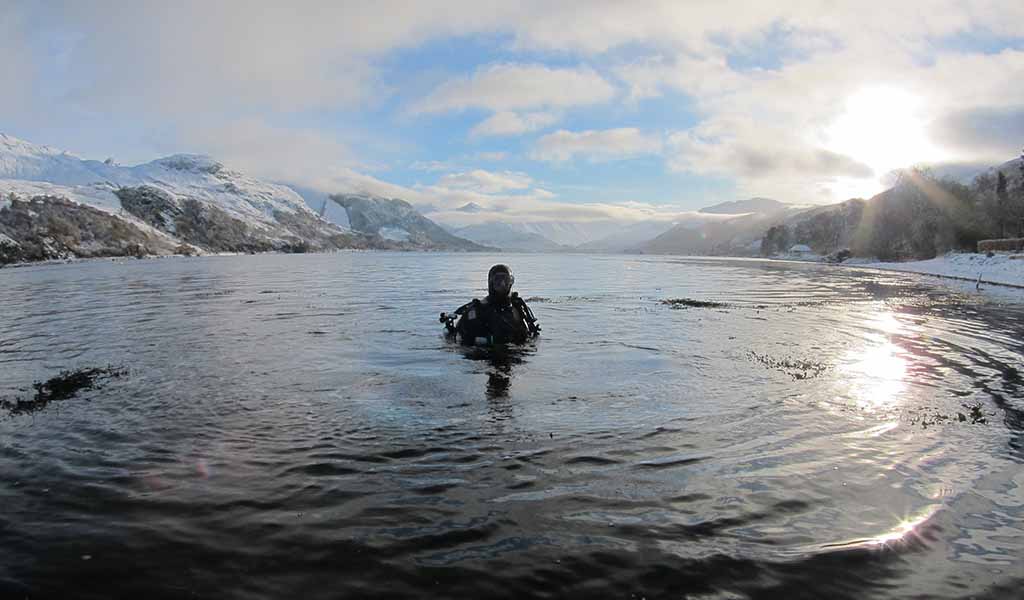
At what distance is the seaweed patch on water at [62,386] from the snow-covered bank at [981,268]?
238 ft

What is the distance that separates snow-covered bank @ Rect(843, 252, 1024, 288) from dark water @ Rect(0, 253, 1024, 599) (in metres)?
57.4

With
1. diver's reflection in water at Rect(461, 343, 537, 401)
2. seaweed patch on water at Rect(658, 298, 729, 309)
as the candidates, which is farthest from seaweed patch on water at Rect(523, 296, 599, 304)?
diver's reflection in water at Rect(461, 343, 537, 401)

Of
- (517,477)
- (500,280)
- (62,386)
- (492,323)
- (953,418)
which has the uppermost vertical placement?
(500,280)

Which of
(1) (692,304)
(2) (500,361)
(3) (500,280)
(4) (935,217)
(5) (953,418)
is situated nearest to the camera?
(5) (953,418)

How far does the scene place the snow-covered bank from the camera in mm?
60406

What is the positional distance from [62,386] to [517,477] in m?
12.3

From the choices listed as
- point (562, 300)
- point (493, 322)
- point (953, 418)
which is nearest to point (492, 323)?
point (493, 322)

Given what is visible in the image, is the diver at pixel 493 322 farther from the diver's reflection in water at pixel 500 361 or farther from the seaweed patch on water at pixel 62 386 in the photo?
the seaweed patch on water at pixel 62 386

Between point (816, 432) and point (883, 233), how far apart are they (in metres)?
158

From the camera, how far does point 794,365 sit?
1627cm

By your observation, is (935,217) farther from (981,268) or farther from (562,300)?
(562,300)

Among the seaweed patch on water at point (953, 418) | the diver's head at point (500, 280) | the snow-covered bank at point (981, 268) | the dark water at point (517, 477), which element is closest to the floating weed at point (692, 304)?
the dark water at point (517, 477)

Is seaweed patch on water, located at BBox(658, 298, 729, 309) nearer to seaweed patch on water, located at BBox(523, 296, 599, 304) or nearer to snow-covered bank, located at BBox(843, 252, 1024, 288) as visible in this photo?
seaweed patch on water, located at BBox(523, 296, 599, 304)

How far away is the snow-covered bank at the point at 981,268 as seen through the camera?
6041 cm
